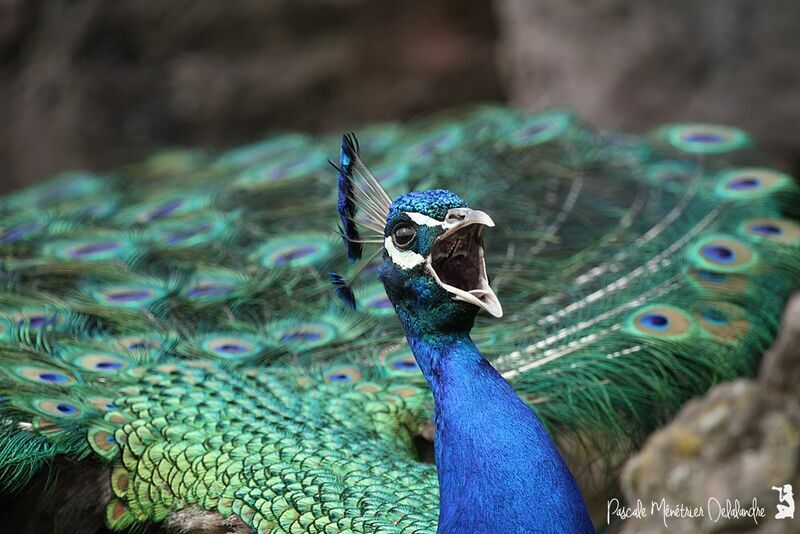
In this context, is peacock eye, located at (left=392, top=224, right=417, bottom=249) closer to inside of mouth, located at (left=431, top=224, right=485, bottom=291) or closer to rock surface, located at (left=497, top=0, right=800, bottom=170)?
inside of mouth, located at (left=431, top=224, right=485, bottom=291)

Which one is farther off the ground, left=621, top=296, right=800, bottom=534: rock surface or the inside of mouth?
the inside of mouth

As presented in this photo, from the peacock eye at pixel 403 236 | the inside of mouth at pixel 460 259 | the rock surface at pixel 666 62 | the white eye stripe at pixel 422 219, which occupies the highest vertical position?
the white eye stripe at pixel 422 219

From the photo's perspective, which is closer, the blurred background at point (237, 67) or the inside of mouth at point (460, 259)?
the inside of mouth at point (460, 259)

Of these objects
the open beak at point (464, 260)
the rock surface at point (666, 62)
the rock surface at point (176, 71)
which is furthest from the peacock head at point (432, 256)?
the rock surface at point (176, 71)

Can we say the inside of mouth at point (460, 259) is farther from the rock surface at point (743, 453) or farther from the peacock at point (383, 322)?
the rock surface at point (743, 453)

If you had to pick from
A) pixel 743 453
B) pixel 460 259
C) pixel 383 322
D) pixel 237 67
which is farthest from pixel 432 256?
pixel 237 67

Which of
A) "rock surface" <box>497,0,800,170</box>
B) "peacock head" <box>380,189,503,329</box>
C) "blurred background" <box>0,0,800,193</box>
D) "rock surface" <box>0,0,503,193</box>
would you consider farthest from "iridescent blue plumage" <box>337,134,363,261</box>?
"rock surface" <box>0,0,503,193</box>

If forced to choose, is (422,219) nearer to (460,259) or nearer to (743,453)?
(460,259)
